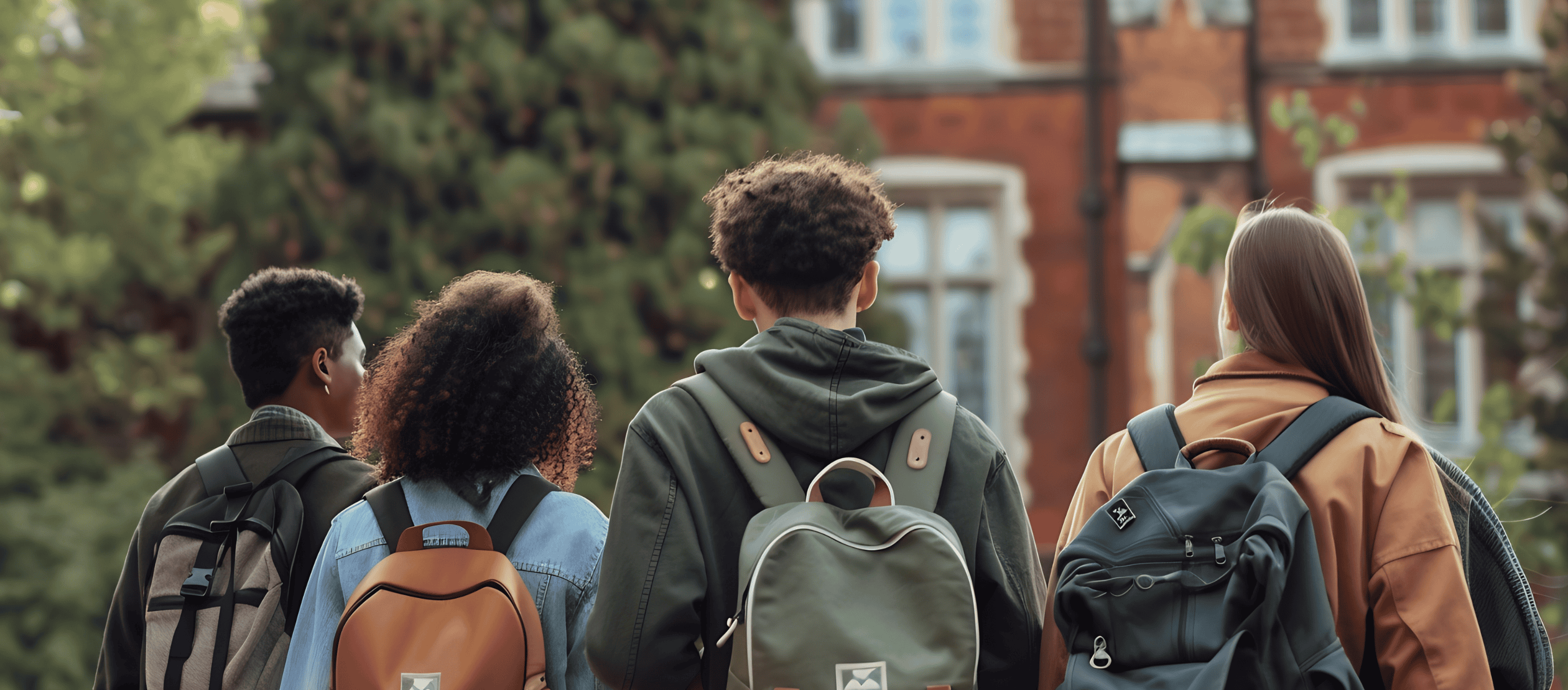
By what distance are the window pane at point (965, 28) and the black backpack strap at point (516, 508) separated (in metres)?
8.67

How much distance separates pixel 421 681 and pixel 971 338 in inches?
338

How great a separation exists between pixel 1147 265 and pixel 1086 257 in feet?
2.31

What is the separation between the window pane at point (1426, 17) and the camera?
33.1 ft

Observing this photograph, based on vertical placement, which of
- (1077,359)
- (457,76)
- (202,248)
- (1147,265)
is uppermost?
(457,76)

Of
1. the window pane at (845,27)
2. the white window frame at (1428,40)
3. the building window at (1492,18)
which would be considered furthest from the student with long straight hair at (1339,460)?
the building window at (1492,18)

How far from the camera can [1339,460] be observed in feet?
6.06

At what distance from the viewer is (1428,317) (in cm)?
505

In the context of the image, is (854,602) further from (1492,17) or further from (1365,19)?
(1492,17)

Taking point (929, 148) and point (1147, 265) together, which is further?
point (929, 148)

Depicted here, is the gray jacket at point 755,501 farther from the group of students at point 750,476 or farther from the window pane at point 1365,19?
the window pane at point 1365,19

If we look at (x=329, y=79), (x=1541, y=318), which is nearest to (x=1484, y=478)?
(x=1541, y=318)

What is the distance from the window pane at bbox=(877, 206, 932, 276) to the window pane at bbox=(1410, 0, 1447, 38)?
4270 mm

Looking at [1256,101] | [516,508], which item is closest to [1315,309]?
[516,508]

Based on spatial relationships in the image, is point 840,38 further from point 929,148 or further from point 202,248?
point 202,248
